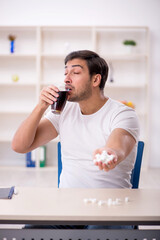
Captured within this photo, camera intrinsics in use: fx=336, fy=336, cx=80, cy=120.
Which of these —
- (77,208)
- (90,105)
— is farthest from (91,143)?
(77,208)

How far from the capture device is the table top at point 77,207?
3.70 feet

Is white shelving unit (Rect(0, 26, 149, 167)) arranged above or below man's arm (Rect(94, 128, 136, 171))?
above

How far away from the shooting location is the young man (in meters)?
1.69

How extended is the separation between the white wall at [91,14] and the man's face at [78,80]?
3.77m

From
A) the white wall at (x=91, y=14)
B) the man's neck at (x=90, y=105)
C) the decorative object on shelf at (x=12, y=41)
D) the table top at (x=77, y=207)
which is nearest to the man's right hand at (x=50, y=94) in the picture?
the man's neck at (x=90, y=105)

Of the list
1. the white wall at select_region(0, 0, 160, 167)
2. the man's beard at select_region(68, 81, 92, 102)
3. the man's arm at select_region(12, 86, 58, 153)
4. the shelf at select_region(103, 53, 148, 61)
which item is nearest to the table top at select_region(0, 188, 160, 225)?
the man's arm at select_region(12, 86, 58, 153)

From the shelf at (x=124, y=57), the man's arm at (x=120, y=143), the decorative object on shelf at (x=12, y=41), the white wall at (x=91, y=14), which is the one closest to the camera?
the man's arm at (x=120, y=143)

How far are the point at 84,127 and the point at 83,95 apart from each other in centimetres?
17

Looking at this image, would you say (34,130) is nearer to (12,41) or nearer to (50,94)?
(50,94)

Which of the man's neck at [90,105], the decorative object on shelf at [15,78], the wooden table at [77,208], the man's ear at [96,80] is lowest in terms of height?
the wooden table at [77,208]

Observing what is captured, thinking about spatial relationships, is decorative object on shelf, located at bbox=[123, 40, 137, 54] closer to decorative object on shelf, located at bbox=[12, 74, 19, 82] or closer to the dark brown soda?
decorative object on shelf, located at bbox=[12, 74, 19, 82]

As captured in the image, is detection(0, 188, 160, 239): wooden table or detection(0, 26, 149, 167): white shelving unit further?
detection(0, 26, 149, 167): white shelving unit

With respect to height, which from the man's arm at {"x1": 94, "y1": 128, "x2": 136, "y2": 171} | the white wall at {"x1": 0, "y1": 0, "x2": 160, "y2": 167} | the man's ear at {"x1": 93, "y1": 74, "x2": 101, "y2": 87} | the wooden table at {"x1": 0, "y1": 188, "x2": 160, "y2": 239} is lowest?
the wooden table at {"x1": 0, "y1": 188, "x2": 160, "y2": 239}

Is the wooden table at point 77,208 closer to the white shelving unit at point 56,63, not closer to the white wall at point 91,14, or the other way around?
the white shelving unit at point 56,63
